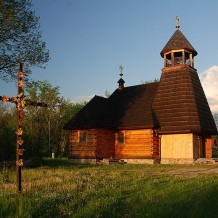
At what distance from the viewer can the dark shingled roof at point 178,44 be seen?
3216 cm

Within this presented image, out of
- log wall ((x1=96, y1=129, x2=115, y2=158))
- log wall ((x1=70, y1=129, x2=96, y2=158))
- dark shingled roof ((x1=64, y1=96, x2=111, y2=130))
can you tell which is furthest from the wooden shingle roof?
log wall ((x1=70, y1=129, x2=96, y2=158))

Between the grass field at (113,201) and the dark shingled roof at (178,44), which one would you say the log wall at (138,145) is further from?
the grass field at (113,201)

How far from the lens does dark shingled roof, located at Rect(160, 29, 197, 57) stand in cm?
3216

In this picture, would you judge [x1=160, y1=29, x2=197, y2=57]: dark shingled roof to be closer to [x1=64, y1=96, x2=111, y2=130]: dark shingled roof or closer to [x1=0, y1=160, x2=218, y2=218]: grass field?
[x1=64, y1=96, x2=111, y2=130]: dark shingled roof

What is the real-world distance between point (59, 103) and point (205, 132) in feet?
110

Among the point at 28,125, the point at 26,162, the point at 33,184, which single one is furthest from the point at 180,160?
the point at 28,125

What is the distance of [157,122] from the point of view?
1187 inches

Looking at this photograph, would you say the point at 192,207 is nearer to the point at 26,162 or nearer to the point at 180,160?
the point at 26,162

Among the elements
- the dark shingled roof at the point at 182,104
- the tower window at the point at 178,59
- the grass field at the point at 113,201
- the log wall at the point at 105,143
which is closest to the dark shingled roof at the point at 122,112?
the log wall at the point at 105,143

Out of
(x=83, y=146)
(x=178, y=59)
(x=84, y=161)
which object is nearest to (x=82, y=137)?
(x=83, y=146)

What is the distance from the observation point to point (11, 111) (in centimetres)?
6631

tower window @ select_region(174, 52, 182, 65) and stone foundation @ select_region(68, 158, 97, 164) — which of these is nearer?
stone foundation @ select_region(68, 158, 97, 164)

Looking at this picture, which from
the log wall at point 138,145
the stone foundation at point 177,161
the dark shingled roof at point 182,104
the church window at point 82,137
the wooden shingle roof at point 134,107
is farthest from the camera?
the church window at point 82,137

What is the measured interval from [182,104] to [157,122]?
260 cm
